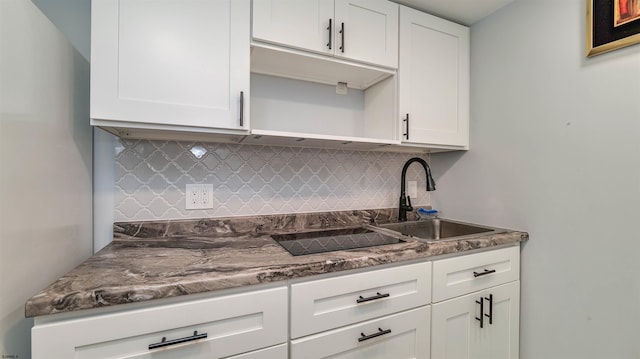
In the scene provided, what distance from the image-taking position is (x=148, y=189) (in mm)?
1214

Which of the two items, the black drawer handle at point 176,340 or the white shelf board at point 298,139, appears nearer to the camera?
the black drawer handle at point 176,340

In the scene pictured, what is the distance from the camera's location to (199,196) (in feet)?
4.24

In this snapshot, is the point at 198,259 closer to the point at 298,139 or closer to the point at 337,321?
the point at 337,321

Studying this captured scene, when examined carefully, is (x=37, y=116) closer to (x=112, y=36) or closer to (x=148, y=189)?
(x=112, y=36)

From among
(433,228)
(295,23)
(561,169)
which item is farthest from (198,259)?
(561,169)

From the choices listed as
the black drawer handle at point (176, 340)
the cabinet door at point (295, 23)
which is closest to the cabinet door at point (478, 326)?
the black drawer handle at point (176, 340)

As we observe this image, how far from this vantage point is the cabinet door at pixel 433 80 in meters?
1.42

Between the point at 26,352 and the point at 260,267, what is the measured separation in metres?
0.67

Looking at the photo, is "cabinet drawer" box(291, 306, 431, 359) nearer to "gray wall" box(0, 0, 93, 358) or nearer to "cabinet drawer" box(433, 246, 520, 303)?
"cabinet drawer" box(433, 246, 520, 303)

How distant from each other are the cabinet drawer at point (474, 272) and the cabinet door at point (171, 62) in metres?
1.05

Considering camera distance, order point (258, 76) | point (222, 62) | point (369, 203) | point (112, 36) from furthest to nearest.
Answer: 1. point (369, 203)
2. point (258, 76)
3. point (222, 62)
4. point (112, 36)

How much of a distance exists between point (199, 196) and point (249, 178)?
0.25 metres

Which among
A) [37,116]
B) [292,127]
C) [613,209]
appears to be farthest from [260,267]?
[613,209]

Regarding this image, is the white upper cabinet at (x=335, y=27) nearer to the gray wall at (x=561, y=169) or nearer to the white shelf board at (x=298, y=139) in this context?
the white shelf board at (x=298, y=139)
